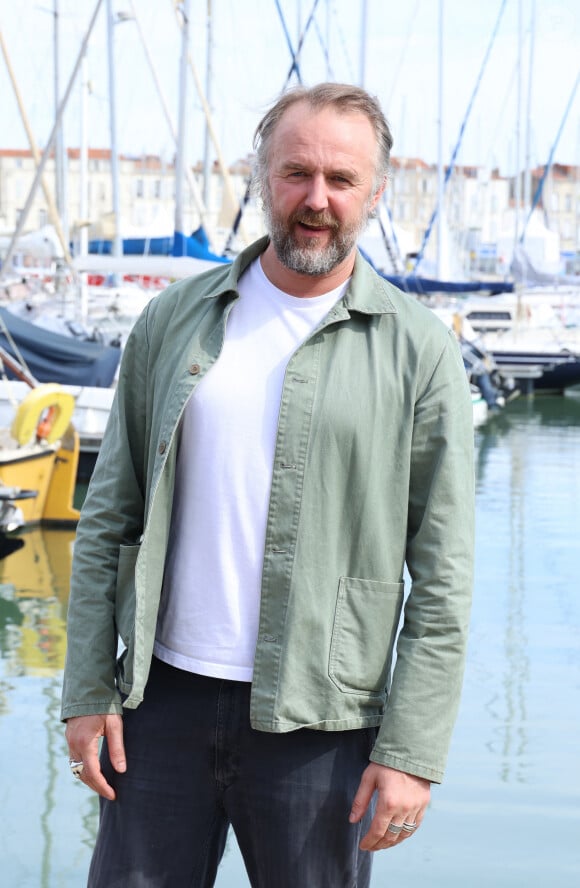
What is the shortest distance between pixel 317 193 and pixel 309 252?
3.6 inches

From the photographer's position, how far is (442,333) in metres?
2.13

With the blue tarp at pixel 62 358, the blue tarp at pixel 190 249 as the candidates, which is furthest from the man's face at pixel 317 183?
the blue tarp at pixel 190 249

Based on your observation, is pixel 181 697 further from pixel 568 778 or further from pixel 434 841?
pixel 568 778

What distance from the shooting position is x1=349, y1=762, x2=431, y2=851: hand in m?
2.00

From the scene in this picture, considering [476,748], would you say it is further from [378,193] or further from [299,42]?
[299,42]

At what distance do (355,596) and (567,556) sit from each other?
836 cm

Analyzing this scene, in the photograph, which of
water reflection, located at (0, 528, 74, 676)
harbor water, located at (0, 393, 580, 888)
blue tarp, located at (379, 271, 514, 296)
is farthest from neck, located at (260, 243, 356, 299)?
blue tarp, located at (379, 271, 514, 296)

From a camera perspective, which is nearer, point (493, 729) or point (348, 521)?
point (348, 521)

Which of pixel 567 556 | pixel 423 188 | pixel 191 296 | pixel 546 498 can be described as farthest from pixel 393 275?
pixel 423 188

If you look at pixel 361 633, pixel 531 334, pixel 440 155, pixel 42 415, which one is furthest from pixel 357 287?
pixel 531 334

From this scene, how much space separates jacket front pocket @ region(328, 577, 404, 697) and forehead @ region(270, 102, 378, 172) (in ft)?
2.09

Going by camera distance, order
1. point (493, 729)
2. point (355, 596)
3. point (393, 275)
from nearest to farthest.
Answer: point (355, 596) < point (493, 729) < point (393, 275)

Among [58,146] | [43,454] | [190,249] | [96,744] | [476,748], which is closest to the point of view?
[96,744]

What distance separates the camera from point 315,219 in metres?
2.07
